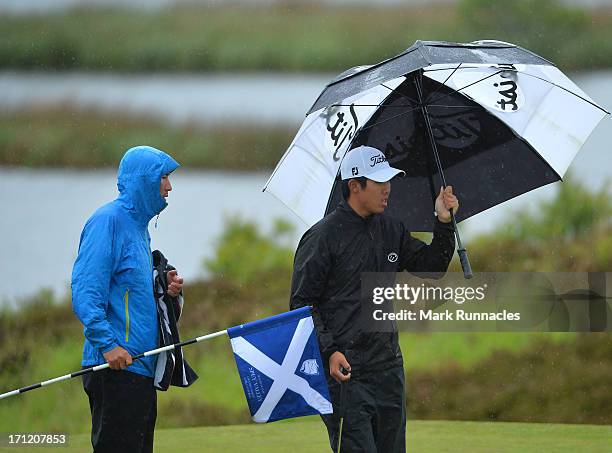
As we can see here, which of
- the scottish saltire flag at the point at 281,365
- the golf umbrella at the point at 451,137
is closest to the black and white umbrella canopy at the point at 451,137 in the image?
the golf umbrella at the point at 451,137

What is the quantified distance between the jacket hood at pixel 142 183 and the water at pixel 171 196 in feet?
12.1

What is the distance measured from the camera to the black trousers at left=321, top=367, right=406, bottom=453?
11.7 feet

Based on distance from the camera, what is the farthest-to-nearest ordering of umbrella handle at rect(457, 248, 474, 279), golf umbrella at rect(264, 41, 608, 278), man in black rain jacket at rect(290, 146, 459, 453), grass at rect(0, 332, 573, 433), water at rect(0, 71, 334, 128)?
water at rect(0, 71, 334, 128), grass at rect(0, 332, 573, 433), golf umbrella at rect(264, 41, 608, 278), umbrella handle at rect(457, 248, 474, 279), man in black rain jacket at rect(290, 146, 459, 453)

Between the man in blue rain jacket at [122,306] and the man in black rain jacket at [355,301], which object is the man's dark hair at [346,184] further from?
the man in blue rain jacket at [122,306]

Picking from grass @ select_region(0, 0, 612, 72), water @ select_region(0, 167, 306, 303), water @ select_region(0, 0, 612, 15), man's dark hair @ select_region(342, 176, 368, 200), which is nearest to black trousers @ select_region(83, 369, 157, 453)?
man's dark hair @ select_region(342, 176, 368, 200)

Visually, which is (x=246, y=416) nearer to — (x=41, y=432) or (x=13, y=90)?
(x=41, y=432)

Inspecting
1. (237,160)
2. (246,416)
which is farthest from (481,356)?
(237,160)

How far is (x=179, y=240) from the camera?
24.3 feet

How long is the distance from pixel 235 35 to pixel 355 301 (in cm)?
434

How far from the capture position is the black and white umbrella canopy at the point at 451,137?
13.1 ft

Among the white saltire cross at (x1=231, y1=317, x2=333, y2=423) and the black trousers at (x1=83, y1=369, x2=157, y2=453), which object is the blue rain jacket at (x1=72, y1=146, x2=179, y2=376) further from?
the white saltire cross at (x1=231, y1=317, x2=333, y2=423)

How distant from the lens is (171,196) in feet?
24.3

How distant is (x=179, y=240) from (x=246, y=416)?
124cm
